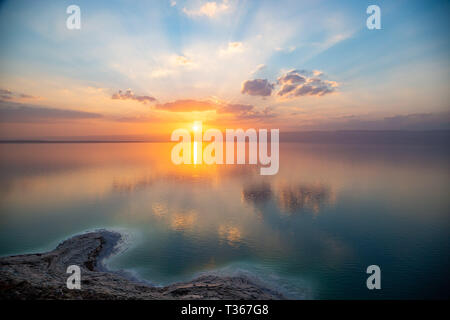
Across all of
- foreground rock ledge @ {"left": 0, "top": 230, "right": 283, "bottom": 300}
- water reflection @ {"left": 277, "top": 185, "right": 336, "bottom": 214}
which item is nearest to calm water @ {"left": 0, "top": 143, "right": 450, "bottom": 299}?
water reflection @ {"left": 277, "top": 185, "right": 336, "bottom": 214}

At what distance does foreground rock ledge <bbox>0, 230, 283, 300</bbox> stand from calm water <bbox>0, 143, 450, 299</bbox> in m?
2.16

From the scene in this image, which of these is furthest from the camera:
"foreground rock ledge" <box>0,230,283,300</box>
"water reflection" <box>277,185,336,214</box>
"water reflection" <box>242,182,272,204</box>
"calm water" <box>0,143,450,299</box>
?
"water reflection" <box>242,182,272,204</box>

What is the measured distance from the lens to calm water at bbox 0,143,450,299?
19609 mm

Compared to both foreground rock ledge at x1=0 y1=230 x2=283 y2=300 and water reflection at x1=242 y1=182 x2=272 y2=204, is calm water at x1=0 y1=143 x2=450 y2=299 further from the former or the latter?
foreground rock ledge at x1=0 y1=230 x2=283 y2=300

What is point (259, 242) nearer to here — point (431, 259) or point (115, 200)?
point (431, 259)

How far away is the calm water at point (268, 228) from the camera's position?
1961cm

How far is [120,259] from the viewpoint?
69.1 feet

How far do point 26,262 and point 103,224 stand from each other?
12.1 metres

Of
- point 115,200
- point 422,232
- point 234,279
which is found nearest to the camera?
point 234,279

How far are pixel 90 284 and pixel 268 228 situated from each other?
71.3 ft

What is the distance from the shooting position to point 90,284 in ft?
50.4

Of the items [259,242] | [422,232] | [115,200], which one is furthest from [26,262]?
[422,232]

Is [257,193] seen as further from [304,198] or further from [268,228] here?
[268,228]

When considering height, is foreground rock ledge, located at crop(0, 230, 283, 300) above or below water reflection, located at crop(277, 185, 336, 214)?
below
